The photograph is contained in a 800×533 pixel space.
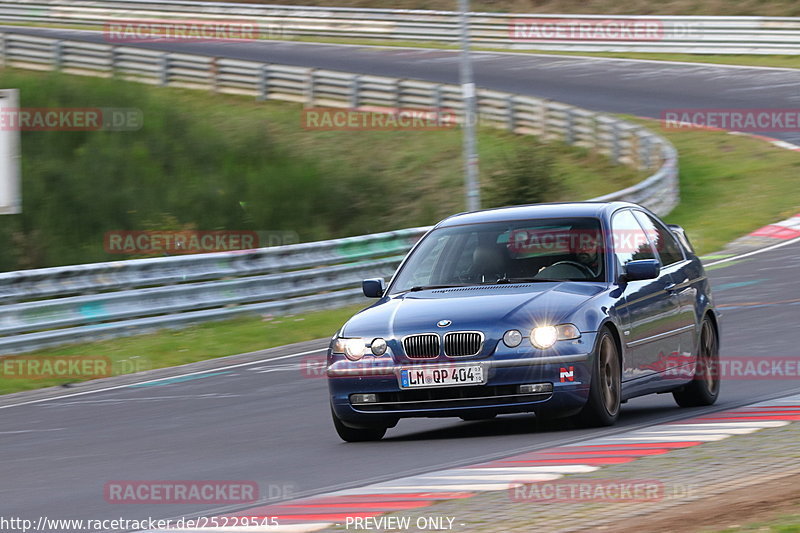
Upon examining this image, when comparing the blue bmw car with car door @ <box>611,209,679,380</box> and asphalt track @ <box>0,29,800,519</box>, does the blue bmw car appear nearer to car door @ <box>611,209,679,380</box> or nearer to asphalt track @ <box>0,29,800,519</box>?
car door @ <box>611,209,679,380</box>

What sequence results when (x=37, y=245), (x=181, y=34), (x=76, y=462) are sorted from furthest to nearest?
(x=181, y=34) < (x=37, y=245) < (x=76, y=462)

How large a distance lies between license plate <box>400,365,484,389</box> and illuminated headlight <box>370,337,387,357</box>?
0.19m

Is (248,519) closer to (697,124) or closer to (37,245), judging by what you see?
(37,245)

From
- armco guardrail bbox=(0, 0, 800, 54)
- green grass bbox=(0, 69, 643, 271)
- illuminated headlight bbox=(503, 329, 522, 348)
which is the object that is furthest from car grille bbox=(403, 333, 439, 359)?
armco guardrail bbox=(0, 0, 800, 54)

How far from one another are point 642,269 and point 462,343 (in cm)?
147

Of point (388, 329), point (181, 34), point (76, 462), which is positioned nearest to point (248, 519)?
point (388, 329)

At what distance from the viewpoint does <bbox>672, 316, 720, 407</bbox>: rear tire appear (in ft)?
35.4

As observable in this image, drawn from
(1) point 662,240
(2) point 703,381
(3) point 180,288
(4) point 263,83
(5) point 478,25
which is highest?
(1) point 662,240

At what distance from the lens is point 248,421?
11562mm

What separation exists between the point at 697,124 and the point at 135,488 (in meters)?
29.3

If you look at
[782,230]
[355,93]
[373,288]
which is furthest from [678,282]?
[355,93]

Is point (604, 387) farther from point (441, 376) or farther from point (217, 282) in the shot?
point (217, 282)

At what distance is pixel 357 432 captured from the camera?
388 inches

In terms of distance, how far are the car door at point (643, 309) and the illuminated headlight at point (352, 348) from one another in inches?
70.6
